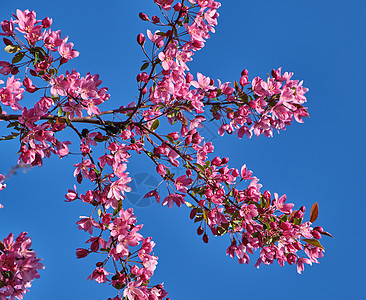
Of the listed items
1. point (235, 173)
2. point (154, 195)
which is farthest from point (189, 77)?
point (154, 195)

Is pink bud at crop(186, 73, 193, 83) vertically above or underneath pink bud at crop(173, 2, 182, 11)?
underneath

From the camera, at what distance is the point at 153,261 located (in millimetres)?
2703

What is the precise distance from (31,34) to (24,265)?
1.40 meters

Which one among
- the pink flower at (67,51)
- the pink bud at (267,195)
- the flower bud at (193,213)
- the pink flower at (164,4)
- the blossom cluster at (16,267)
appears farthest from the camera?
the flower bud at (193,213)

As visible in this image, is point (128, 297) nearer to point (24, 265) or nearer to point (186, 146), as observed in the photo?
point (24, 265)

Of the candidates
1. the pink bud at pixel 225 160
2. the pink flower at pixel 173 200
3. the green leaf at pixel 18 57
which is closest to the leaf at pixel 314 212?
the pink bud at pixel 225 160

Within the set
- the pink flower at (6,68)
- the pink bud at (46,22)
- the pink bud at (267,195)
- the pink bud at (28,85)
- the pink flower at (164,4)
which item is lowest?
the pink bud at (267,195)

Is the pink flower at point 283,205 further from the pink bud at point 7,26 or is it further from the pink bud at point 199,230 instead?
the pink bud at point 7,26

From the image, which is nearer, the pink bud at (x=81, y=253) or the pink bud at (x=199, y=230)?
the pink bud at (x=81, y=253)

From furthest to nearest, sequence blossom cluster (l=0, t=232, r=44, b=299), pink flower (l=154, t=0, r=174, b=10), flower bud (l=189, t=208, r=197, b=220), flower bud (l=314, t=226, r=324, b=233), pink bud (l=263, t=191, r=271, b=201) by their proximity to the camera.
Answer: flower bud (l=189, t=208, r=197, b=220) → pink bud (l=263, t=191, r=271, b=201) → flower bud (l=314, t=226, r=324, b=233) → pink flower (l=154, t=0, r=174, b=10) → blossom cluster (l=0, t=232, r=44, b=299)

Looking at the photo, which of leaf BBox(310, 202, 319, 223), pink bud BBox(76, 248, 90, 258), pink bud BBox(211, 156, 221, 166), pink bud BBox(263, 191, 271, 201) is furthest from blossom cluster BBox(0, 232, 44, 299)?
leaf BBox(310, 202, 319, 223)

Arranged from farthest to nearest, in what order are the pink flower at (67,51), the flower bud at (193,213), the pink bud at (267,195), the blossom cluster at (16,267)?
the flower bud at (193,213)
the pink bud at (267,195)
the pink flower at (67,51)
the blossom cluster at (16,267)

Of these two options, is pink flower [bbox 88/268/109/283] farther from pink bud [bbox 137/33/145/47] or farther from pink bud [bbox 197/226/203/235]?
pink bud [bbox 137/33/145/47]

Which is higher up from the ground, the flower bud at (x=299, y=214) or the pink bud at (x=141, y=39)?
the pink bud at (x=141, y=39)
